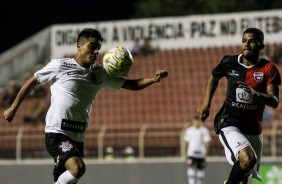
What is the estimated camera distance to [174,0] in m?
35.0

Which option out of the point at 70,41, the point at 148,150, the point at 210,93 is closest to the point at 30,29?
the point at 70,41

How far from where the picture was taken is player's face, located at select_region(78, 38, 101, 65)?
9398 millimetres

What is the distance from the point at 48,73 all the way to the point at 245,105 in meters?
2.21

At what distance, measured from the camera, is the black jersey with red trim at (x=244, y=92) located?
9.96m

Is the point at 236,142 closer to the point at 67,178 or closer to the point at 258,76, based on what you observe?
the point at 258,76

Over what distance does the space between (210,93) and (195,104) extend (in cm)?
1597

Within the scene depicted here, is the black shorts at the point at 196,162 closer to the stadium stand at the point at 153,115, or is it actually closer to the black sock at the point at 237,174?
the stadium stand at the point at 153,115

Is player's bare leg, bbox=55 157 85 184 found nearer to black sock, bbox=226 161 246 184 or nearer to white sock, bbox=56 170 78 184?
white sock, bbox=56 170 78 184

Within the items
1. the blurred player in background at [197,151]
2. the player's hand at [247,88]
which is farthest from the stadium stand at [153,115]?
the player's hand at [247,88]

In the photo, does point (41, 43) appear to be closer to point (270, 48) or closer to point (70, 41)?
point (70, 41)

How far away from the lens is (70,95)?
945 cm

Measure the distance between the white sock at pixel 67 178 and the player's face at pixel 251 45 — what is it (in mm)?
2406

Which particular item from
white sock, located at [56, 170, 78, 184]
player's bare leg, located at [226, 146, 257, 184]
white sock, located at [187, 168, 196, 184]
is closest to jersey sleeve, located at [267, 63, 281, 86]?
player's bare leg, located at [226, 146, 257, 184]

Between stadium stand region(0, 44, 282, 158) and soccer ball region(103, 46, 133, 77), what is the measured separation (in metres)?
11.3
